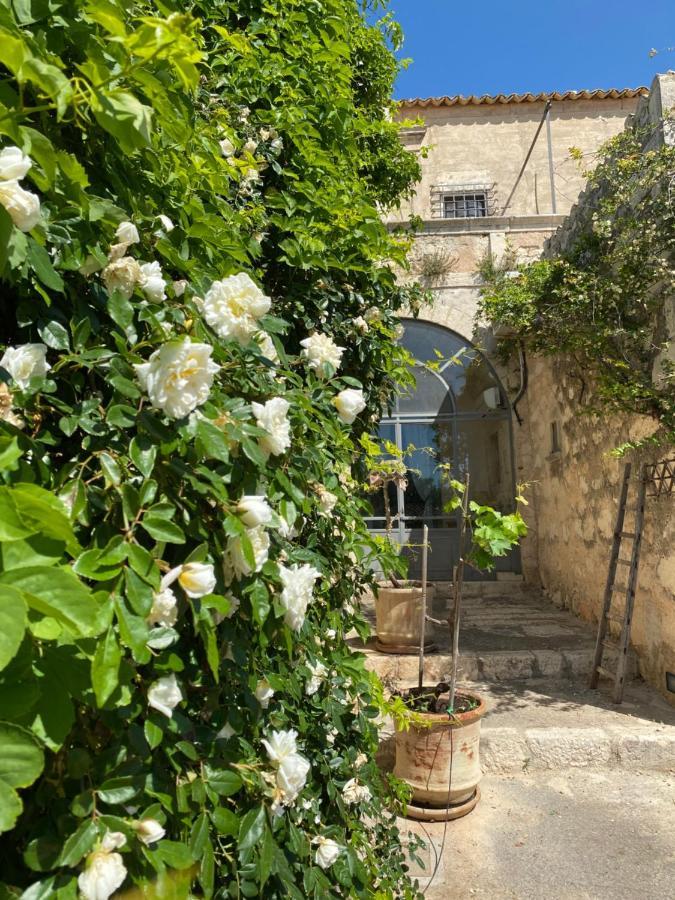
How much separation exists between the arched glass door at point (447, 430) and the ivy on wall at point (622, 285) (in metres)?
2.59

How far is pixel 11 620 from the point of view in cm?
48

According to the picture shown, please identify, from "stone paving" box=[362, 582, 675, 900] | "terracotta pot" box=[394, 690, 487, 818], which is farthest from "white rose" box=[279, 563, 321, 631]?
"terracotta pot" box=[394, 690, 487, 818]

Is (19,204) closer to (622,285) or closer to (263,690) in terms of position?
(263,690)

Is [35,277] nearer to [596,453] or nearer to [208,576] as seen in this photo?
[208,576]

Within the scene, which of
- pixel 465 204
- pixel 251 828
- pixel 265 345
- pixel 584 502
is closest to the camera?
pixel 251 828

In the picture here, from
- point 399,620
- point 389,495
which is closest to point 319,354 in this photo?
point 399,620

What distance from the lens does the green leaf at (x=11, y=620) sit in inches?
18.2

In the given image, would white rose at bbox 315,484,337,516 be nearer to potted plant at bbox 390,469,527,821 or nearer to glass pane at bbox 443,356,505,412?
potted plant at bbox 390,469,527,821

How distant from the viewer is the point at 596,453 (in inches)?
236

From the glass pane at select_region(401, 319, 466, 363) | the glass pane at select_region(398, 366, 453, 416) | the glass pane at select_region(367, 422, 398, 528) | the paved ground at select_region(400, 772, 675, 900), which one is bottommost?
the paved ground at select_region(400, 772, 675, 900)

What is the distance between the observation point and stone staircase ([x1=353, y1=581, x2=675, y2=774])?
3877 millimetres

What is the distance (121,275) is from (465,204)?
11519 mm

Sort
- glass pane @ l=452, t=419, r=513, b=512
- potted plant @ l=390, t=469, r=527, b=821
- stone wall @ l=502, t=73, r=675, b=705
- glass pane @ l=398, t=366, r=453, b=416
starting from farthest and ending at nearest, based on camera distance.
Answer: glass pane @ l=398, t=366, r=453, b=416 → glass pane @ l=452, t=419, r=513, b=512 → stone wall @ l=502, t=73, r=675, b=705 → potted plant @ l=390, t=469, r=527, b=821

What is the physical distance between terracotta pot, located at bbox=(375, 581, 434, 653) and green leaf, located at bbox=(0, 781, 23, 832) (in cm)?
488
